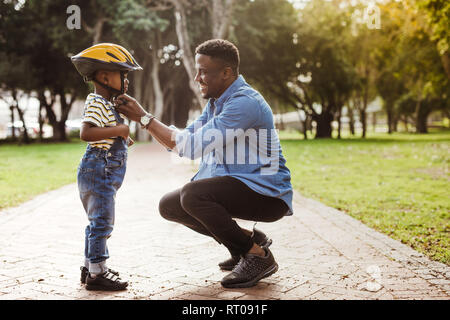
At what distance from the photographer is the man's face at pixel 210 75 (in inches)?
142

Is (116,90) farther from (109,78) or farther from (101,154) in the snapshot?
(101,154)

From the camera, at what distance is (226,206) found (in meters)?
3.58

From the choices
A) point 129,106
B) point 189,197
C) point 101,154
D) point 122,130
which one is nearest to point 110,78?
point 129,106

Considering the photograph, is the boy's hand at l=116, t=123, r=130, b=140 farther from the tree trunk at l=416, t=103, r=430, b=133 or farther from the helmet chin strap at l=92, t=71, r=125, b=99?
the tree trunk at l=416, t=103, r=430, b=133

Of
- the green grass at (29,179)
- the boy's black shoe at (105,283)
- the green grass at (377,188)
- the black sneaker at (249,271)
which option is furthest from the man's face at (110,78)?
the green grass at (29,179)

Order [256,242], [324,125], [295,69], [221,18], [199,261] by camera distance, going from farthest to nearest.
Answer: [324,125] < [295,69] < [221,18] < [199,261] < [256,242]

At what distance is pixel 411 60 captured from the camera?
27078 millimetres

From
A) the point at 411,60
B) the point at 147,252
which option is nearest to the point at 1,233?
the point at 147,252

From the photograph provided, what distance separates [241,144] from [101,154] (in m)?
0.99

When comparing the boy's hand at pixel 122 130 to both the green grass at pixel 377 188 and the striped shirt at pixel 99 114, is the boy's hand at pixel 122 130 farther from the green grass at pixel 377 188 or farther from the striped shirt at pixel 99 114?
the green grass at pixel 377 188

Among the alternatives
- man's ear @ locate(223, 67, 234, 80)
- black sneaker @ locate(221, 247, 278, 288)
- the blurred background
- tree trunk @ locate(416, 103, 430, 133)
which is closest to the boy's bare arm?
man's ear @ locate(223, 67, 234, 80)

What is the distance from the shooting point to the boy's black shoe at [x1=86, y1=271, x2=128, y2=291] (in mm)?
3475

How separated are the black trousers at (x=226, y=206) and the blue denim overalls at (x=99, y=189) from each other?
52 centimetres
